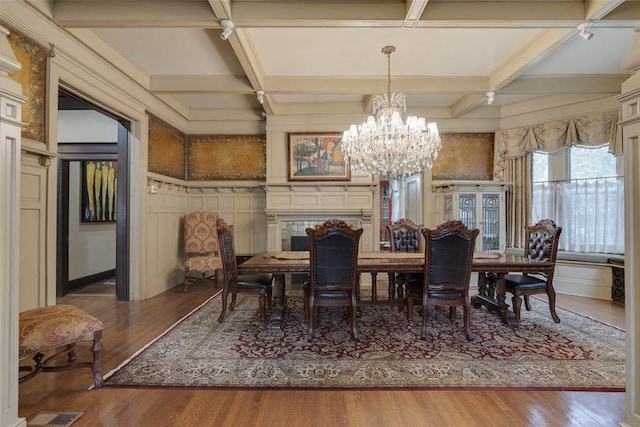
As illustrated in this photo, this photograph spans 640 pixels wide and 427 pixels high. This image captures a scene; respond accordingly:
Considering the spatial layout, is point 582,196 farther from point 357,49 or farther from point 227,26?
point 227,26

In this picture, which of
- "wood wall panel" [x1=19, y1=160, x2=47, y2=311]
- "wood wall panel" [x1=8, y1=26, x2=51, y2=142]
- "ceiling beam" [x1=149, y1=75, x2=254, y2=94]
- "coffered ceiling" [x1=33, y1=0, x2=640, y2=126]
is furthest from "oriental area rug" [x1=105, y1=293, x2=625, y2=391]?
"ceiling beam" [x1=149, y1=75, x2=254, y2=94]

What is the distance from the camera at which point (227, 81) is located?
4207mm

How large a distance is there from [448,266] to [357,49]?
2600 millimetres

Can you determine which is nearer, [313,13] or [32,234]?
[32,234]

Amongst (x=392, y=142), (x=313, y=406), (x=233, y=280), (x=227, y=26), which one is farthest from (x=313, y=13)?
(x=313, y=406)

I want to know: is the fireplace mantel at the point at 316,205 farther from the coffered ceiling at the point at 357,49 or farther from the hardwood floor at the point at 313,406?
the hardwood floor at the point at 313,406

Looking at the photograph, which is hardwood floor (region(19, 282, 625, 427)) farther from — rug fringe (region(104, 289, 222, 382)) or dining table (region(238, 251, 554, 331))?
dining table (region(238, 251, 554, 331))

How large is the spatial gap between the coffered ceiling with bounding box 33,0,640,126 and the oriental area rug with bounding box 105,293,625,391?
2.86 meters

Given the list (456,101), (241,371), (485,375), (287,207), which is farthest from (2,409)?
(456,101)

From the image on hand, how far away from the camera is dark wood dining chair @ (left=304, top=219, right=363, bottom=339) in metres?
2.74

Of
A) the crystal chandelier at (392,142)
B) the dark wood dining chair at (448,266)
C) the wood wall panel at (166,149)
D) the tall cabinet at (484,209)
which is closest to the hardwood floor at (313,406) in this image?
the dark wood dining chair at (448,266)

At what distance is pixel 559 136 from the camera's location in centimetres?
486

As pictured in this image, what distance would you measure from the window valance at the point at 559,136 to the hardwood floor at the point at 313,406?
394 centimetres

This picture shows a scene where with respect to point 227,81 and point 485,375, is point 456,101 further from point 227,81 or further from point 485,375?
point 485,375
